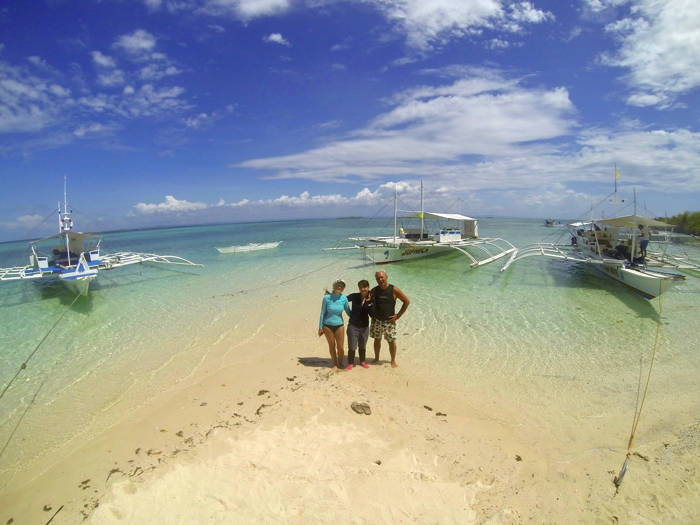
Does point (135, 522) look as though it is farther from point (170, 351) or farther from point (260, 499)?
point (170, 351)

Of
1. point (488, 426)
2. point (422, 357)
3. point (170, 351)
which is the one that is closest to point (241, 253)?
point (170, 351)

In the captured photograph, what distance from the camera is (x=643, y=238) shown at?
46.3ft

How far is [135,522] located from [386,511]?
6.36ft

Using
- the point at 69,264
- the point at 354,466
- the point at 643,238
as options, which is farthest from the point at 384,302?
the point at 69,264

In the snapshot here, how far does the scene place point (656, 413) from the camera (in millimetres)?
4770

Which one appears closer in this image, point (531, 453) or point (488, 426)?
point (531, 453)

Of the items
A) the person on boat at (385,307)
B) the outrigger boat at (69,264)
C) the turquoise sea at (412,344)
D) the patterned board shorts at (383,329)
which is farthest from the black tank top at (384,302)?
the outrigger boat at (69,264)

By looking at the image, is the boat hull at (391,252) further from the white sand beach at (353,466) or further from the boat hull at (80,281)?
the white sand beach at (353,466)

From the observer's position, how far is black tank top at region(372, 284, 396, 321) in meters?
5.15

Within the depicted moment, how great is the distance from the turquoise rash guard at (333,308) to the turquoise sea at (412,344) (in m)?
2.09

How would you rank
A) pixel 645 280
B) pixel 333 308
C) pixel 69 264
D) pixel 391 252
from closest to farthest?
pixel 333 308 → pixel 645 280 → pixel 69 264 → pixel 391 252

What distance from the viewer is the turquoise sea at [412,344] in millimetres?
4934

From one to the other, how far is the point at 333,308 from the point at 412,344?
279 centimetres

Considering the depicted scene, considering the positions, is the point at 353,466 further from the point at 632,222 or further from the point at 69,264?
the point at 69,264
